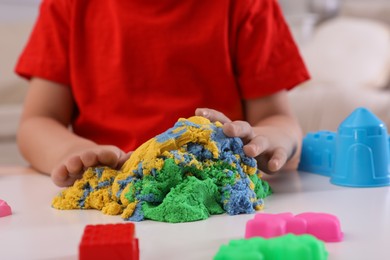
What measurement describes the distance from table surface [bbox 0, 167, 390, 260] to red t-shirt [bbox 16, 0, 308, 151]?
0.19 meters

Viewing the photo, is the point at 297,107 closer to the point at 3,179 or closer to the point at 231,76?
the point at 231,76

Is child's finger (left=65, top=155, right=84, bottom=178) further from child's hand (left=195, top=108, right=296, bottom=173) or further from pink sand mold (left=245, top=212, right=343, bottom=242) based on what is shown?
pink sand mold (left=245, top=212, right=343, bottom=242)

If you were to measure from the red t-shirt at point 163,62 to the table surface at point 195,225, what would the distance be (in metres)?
0.19

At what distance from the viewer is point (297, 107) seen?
4.78 ft

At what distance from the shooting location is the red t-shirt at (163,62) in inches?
33.8

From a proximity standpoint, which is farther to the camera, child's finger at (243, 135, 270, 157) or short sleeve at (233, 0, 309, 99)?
short sleeve at (233, 0, 309, 99)

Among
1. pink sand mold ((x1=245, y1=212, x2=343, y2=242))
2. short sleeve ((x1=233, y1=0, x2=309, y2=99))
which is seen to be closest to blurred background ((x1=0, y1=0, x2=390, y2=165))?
short sleeve ((x1=233, y1=0, x2=309, y2=99))

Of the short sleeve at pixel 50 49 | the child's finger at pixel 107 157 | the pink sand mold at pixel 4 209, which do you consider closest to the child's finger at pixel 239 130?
the child's finger at pixel 107 157

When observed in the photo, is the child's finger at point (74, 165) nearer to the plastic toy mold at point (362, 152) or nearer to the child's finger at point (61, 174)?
the child's finger at point (61, 174)

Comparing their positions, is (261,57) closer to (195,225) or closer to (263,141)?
(263,141)

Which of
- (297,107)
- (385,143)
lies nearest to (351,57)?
(297,107)

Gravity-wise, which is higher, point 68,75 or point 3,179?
point 68,75

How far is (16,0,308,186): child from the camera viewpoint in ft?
2.81

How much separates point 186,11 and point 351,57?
991 millimetres
